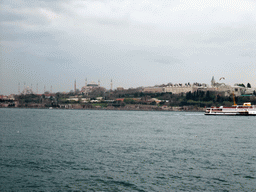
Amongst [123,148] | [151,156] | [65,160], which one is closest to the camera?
[65,160]

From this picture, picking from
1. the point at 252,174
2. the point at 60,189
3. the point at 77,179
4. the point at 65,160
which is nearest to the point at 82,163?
the point at 65,160

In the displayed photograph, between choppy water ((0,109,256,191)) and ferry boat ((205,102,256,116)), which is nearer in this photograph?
choppy water ((0,109,256,191))

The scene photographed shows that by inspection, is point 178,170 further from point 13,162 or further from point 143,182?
point 13,162

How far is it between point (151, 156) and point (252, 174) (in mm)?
8334

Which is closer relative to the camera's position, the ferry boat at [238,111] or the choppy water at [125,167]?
the choppy water at [125,167]

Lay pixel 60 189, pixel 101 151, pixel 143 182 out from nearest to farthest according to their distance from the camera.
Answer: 1. pixel 60 189
2. pixel 143 182
3. pixel 101 151

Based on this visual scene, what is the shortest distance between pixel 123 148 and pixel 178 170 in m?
9.80

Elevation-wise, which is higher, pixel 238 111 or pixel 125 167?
pixel 125 167

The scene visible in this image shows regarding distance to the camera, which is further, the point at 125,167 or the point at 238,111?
the point at 238,111

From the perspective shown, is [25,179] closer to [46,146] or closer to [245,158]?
[46,146]

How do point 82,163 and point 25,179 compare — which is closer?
point 25,179

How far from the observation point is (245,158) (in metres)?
25.2

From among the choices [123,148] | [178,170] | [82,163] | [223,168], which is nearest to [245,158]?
[223,168]

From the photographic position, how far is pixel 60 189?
1681cm
